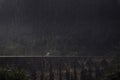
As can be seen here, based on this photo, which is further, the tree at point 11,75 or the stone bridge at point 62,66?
the stone bridge at point 62,66

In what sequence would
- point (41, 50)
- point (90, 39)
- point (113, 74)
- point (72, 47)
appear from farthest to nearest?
1. point (90, 39)
2. point (72, 47)
3. point (41, 50)
4. point (113, 74)

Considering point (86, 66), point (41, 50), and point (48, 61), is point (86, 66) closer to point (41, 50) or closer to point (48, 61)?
point (48, 61)

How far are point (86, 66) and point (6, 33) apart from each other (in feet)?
42.7

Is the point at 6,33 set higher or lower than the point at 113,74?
higher

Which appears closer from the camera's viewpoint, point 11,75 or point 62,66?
point 11,75

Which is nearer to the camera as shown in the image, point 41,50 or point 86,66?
point 86,66

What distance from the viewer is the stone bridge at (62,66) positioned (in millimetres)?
5879

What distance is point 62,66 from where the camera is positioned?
244 inches

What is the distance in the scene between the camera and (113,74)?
4160 millimetres

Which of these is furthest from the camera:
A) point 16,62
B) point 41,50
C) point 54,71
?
point 41,50

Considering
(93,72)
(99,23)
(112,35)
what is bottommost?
(93,72)

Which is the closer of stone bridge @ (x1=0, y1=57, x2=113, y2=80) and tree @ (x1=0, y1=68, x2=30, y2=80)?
tree @ (x1=0, y1=68, x2=30, y2=80)

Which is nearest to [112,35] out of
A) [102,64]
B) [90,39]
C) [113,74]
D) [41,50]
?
[90,39]

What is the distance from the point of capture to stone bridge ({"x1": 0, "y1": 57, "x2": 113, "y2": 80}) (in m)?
5.88
